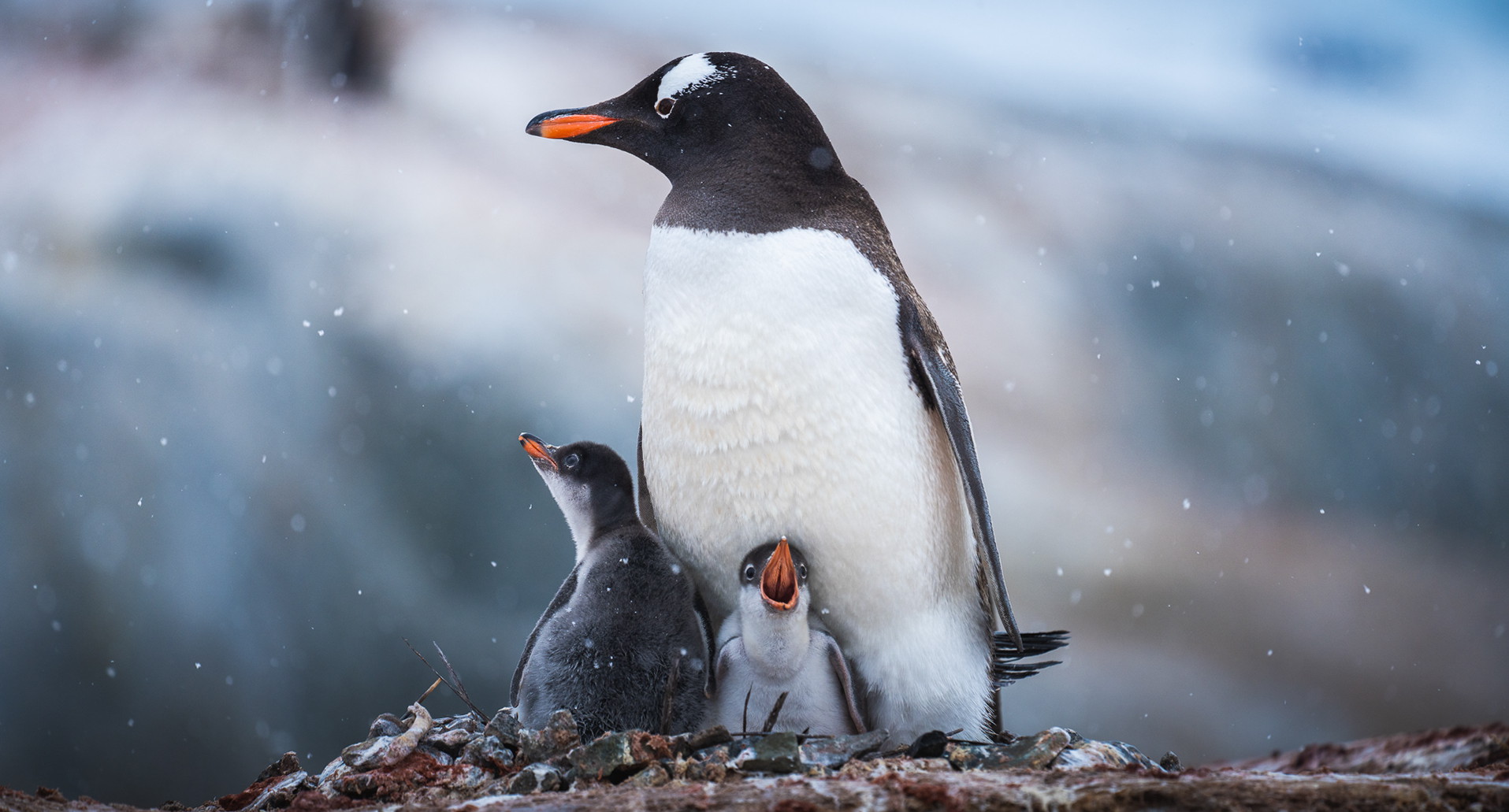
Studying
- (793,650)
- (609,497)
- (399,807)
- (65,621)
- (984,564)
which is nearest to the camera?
(399,807)

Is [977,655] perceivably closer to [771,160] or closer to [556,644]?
[556,644]

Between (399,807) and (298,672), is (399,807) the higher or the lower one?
the higher one

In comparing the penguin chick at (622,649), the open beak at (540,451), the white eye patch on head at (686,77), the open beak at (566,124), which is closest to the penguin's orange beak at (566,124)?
the open beak at (566,124)

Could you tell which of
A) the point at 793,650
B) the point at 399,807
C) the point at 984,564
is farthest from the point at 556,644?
the point at 984,564

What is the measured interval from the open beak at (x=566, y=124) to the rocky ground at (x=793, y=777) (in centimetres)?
112

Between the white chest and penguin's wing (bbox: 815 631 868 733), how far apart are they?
57mm

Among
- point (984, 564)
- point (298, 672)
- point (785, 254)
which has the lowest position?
point (298, 672)

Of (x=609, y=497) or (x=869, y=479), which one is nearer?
(x=869, y=479)

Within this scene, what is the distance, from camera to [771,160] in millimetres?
1857

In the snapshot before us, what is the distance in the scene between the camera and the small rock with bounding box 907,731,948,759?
1.52 m

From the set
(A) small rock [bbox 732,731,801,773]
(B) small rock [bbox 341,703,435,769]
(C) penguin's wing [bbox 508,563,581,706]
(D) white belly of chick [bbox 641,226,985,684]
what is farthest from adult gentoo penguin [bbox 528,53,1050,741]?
(B) small rock [bbox 341,703,435,769]

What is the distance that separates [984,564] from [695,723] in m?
0.60

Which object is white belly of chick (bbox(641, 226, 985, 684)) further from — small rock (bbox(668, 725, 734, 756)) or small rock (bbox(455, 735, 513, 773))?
small rock (bbox(455, 735, 513, 773))

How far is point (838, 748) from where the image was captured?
1480mm
